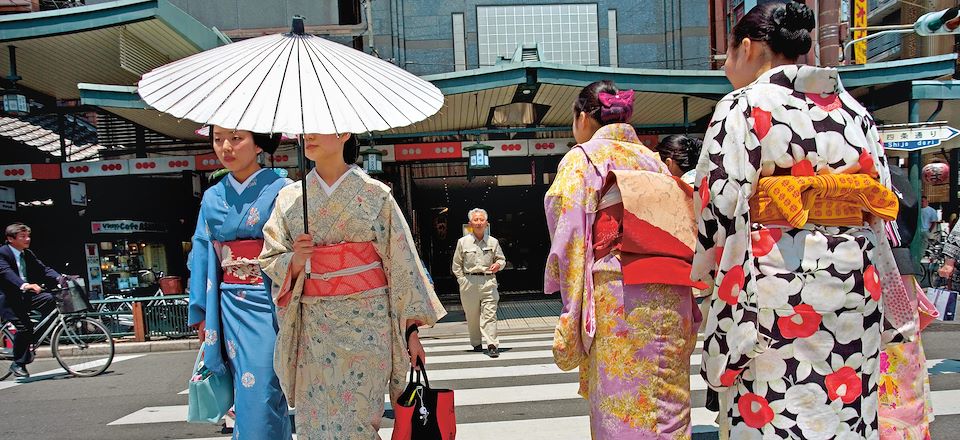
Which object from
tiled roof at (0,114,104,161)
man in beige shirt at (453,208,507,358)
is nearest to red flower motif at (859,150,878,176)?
man in beige shirt at (453,208,507,358)

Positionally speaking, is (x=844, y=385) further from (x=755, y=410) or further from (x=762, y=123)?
(x=762, y=123)

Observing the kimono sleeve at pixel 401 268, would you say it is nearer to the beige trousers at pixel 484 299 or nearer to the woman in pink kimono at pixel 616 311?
the woman in pink kimono at pixel 616 311

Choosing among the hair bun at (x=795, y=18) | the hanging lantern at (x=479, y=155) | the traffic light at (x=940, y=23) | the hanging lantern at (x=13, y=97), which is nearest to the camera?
the hair bun at (x=795, y=18)

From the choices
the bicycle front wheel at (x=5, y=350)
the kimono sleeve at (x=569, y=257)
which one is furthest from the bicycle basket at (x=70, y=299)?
the kimono sleeve at (x=569, y=257)

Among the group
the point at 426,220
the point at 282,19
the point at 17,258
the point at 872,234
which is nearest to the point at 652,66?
the point at 426,220

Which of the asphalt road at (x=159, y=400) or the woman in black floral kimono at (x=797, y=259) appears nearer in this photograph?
the woman in black floral kimono at (x=797, y=259)

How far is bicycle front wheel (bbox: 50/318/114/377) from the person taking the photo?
7.43 meters

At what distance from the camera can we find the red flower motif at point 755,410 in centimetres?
196

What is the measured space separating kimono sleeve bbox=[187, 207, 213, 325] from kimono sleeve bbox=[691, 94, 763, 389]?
2.24 meters

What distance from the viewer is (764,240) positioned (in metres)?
1.93

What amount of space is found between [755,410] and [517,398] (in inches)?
130

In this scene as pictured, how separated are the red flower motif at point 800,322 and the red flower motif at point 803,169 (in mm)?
394

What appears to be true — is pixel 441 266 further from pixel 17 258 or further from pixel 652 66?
pixel 17 258

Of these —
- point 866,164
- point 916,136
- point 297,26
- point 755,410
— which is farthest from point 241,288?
point 916,136
